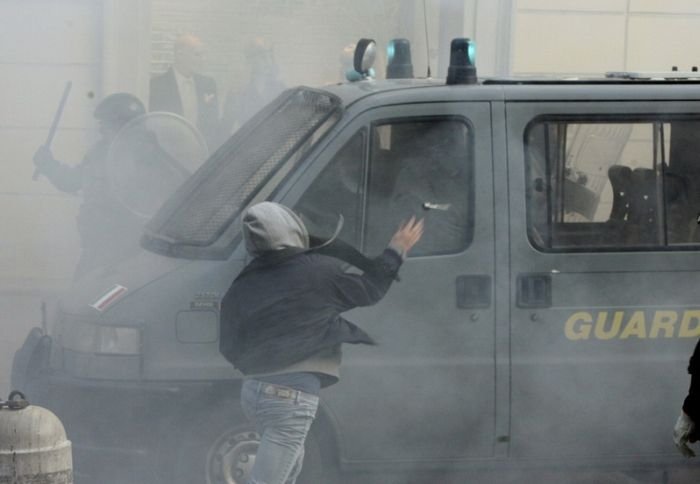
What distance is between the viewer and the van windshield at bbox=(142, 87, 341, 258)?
5.79 m

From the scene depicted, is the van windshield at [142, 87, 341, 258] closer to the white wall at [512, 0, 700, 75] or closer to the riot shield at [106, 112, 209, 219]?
the riot shield at [106, 112, 209, 219]

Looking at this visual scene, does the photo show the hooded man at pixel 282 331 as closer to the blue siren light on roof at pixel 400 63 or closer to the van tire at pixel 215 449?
the van tire at pixel 215 449

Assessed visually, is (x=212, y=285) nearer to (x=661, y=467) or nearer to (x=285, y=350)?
(x=285, y=350)

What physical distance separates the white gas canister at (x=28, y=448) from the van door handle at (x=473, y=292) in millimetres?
1543

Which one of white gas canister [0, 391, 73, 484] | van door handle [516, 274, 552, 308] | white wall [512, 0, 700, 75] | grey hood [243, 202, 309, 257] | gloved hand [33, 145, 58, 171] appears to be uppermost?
white wall [512, 0, 700, 75]

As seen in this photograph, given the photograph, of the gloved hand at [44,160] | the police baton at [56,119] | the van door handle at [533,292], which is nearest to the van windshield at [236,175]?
the van door handle at [533,292]

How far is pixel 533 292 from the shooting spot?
18.8ft

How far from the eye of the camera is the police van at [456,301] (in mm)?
5645

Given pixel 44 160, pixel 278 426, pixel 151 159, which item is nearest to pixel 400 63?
pixel 151 159

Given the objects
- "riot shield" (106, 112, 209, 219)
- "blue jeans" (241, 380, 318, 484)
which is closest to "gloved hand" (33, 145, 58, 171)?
"riot shield" (106, 112, 209, 219)

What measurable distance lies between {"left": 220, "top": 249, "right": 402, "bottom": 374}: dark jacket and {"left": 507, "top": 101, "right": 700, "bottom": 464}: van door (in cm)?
82

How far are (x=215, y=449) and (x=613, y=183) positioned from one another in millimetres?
1790

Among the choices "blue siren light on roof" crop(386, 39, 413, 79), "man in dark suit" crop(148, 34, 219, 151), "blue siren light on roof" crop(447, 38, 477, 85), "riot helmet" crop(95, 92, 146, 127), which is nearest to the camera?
"blue siren light on roof" crop(447, 38, 477, 85)

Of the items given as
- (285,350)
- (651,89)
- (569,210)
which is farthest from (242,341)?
(651,89)
